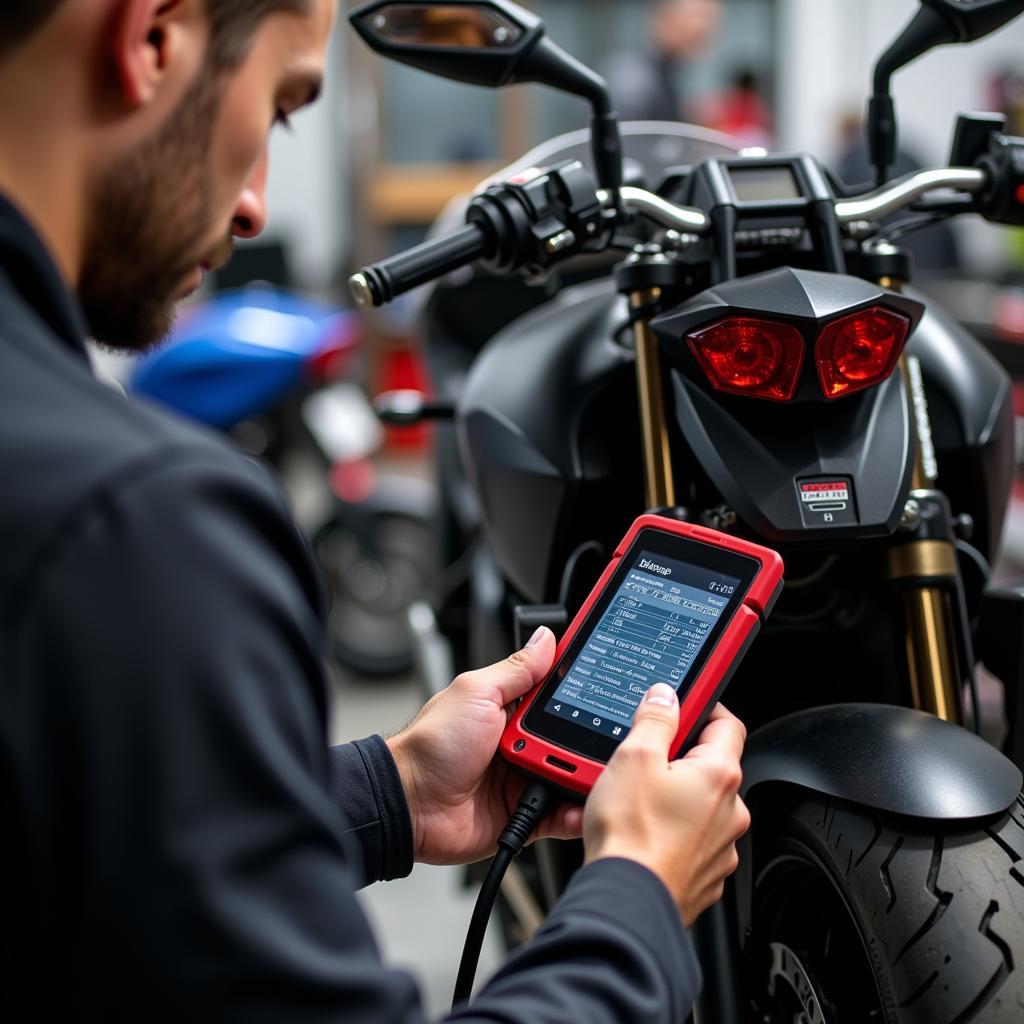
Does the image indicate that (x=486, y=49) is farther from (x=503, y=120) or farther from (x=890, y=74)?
(x=503, y=120)

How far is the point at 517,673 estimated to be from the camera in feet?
2.80

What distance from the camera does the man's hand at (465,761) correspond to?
855 millimetres

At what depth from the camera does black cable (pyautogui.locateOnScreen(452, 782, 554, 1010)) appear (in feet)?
2.57

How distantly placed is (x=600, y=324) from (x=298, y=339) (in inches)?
74.7

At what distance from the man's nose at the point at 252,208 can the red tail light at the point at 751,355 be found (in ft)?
0.96

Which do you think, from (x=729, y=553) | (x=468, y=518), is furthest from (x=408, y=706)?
(x=729, y=553)

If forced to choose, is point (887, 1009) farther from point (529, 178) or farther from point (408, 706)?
point (408, 706)

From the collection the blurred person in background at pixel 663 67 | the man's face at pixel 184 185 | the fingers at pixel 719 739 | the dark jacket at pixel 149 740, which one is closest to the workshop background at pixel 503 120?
the blurred person in background at pixel 663 67

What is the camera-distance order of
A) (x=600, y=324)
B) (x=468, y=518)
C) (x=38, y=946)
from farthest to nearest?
(x=468, y=518) < (x=600, y=324) < (x=38, y=946)

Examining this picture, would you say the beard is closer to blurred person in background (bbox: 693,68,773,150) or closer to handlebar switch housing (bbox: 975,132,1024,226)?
handlebar switch housing (bbox: 975,132,1024,226)

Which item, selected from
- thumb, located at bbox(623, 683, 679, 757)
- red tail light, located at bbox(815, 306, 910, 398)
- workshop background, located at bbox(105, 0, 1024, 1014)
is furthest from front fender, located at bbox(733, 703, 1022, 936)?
workshop background, located at bbox(105, 0, 1024, 1014)

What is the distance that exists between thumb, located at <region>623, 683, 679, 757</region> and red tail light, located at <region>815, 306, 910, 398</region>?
23 cm

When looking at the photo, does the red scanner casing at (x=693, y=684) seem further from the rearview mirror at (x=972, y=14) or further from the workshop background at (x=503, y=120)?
the workshop background at (x=503, y=120)

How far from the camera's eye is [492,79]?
0.99m
